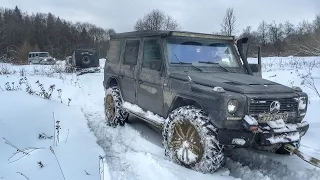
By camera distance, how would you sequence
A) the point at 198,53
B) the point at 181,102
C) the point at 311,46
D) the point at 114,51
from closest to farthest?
the point at 181,102 → the point at 198,53 → the point at 114,51 → the point at 311,46

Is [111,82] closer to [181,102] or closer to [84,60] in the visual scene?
[181,102]

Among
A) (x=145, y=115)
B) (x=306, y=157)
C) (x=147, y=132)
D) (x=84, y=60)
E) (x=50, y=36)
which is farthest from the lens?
(x=50, y=36)

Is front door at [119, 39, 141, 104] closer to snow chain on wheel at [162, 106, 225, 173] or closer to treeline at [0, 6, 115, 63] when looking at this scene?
snow chain on wheel at [162, 106, 225, 173]

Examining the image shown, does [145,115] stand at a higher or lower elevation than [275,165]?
higher

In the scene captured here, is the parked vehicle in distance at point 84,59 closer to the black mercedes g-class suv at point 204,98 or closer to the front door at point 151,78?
the black mercedes g-class suv at point 204,98

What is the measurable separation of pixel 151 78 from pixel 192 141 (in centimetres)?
165

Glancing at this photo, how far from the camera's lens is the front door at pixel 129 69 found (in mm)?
6438

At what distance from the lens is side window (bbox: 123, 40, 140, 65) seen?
643 centimetres

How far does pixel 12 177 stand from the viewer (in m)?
4.16

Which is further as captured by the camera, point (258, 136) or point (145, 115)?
point (145, 115)

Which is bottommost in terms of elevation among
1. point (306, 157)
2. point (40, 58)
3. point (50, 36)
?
point (306, 157)

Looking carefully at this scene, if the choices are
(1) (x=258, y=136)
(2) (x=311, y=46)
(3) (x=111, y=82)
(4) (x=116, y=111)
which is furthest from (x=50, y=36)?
(1) (x=258, y=136)

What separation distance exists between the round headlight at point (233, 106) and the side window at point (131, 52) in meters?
2.79

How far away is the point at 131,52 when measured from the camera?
666 centimetres
